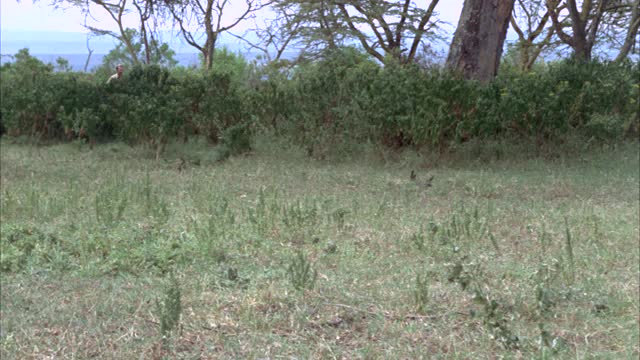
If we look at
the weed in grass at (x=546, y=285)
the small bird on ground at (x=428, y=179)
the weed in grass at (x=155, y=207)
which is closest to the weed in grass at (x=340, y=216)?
the weed in grass at (x=155, y=207)

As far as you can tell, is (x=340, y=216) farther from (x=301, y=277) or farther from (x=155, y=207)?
(x=301, y=277)

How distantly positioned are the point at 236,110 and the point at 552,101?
174 inches

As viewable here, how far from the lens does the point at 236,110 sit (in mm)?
11125

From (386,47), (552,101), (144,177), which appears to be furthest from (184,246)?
(386,47)

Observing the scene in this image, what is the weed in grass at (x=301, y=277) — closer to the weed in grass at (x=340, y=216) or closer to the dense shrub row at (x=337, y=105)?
the weed in grass at (x=340, y=216)

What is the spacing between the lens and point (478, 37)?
1095cm

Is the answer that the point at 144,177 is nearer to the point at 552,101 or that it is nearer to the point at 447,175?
the point at 447,175

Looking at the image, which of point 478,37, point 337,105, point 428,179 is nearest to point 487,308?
point 428,179

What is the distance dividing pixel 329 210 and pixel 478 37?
5515mm

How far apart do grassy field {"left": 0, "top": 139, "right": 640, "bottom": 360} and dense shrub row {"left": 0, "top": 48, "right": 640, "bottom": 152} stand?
→ 1.42 meters

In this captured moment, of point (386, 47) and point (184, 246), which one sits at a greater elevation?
point (386, 47)

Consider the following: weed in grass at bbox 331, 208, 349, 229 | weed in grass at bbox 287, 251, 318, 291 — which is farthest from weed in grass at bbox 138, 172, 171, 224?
weed in grass at bbox 287, 251, 318, 291

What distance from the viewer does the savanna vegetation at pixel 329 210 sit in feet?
11.6

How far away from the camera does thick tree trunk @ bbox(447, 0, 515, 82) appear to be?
35.8 feet
